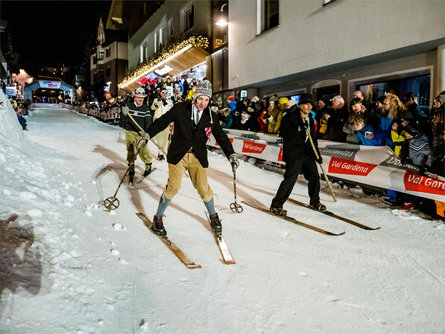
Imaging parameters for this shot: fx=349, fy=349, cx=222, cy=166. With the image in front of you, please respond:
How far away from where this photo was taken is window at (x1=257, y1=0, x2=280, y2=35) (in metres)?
14.4

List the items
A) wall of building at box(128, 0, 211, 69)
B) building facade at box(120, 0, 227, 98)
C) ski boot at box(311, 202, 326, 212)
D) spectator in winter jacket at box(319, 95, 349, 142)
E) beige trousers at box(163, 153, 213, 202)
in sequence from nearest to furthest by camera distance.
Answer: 1. beige trousers at box(163, 153, 213, 202)
2. ski boot at box(311, 202, 326, 212)
3. spectator in winter jacket at box(319, 95, 349, 142)
4. building facade at box(120, 0, 227, 98)
5. wall of building at box(128, 0, 211, 69)

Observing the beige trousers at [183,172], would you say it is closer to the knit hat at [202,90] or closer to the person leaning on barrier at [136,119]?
the knit hat at [202,90]

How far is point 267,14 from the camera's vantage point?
49.2ft

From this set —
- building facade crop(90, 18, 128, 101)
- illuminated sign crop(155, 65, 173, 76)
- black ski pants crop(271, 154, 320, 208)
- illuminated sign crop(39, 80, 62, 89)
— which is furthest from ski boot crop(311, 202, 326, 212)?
illuminated sign crop(39, 80, 62, 89)

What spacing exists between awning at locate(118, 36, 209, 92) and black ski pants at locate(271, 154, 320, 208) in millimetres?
15806

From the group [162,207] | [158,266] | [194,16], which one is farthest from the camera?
[194,16]

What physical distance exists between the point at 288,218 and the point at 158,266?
2664mm

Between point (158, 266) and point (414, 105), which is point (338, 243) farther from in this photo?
point (414, 105)

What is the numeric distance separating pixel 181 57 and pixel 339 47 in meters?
13.8

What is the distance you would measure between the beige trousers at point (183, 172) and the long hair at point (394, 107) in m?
4.04

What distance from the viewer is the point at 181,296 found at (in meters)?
3.24

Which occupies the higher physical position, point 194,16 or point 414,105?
point 194,16

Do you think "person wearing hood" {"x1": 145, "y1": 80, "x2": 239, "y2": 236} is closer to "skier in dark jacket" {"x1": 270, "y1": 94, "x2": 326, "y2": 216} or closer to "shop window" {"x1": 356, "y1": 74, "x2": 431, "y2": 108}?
"skier in dark jacket" {"x1": 270, "y1": 94, "x2": 326, "y2": 216}

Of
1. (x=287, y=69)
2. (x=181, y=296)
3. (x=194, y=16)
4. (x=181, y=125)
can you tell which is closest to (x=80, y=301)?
(x=181, y=296)
